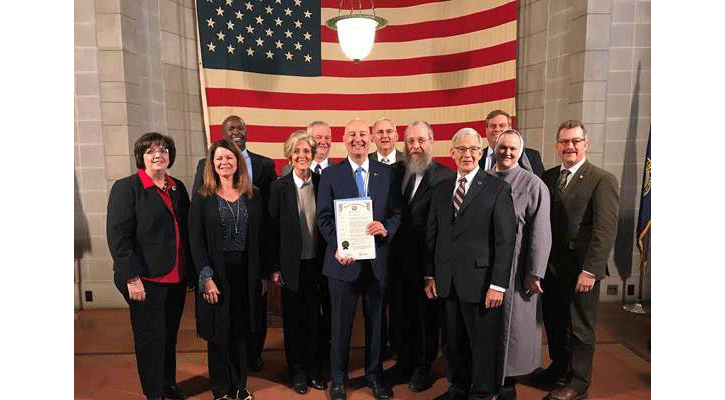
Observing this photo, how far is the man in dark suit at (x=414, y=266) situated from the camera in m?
2.89

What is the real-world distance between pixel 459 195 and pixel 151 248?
5.61 feet

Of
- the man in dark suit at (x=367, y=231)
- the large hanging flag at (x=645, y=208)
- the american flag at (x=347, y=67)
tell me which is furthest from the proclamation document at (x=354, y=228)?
the american flag at (x=347, y=67)

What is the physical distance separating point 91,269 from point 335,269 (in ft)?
9.01

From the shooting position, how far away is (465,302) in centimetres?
263

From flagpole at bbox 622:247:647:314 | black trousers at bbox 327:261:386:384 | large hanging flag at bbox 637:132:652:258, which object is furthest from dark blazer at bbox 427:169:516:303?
flagpole at bbox 622:247:647:314

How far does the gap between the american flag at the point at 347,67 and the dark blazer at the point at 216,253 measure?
290 cm

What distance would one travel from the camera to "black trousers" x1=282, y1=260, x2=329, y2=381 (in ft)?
9.82

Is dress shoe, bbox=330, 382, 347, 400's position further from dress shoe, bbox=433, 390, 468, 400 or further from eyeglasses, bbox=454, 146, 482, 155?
eyeglasses, bbox=454, 146, 482, 155

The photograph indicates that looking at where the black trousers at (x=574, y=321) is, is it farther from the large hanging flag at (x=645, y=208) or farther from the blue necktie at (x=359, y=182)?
the large hanging flag at (x=645, y=208)

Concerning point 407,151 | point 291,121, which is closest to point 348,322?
point 407,151

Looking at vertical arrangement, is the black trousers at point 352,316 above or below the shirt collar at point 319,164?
below

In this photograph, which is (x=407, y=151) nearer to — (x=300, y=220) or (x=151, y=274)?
(x=300, y=220)

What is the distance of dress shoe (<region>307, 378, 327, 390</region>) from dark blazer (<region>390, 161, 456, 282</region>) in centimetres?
86

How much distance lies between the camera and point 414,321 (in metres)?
3.12
